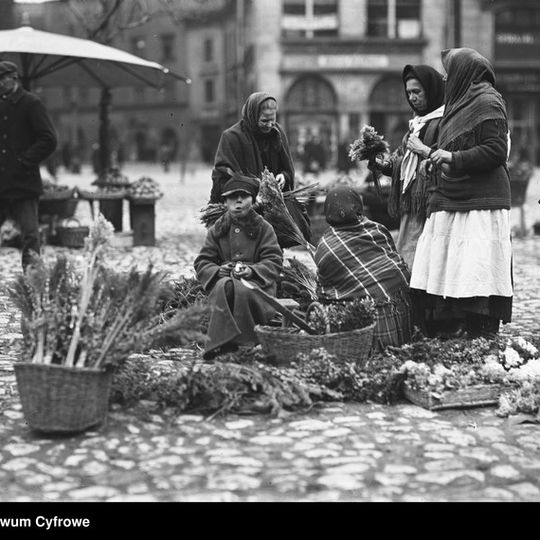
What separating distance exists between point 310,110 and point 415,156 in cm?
3752

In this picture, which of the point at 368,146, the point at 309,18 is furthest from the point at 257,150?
the point at 309,18

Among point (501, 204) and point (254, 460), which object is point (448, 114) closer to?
point (501, 204)

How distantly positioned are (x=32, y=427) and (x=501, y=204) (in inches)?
130

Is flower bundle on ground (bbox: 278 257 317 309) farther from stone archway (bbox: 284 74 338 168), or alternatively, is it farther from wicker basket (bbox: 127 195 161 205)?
stone archway (bbox: 284 74 338 168)

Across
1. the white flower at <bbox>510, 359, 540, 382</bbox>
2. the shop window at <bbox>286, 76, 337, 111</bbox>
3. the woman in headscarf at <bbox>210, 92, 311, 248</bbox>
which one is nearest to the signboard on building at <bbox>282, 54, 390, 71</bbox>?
the shop window at <bbox>286, 76, 337, 111</bbox>

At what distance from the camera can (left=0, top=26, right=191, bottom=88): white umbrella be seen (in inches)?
490

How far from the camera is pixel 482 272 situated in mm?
6465

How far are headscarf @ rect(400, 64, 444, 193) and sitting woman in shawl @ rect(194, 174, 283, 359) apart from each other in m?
1.06

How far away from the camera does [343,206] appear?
673 centimetres

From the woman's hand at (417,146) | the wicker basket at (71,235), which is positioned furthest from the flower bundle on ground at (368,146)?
the wicker basket at (71,235)

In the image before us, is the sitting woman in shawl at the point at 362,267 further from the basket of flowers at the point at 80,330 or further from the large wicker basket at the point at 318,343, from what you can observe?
A: the basket of flowers at the point at 80,330

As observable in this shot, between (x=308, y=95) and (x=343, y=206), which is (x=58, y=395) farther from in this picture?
(x=308, y=95)
